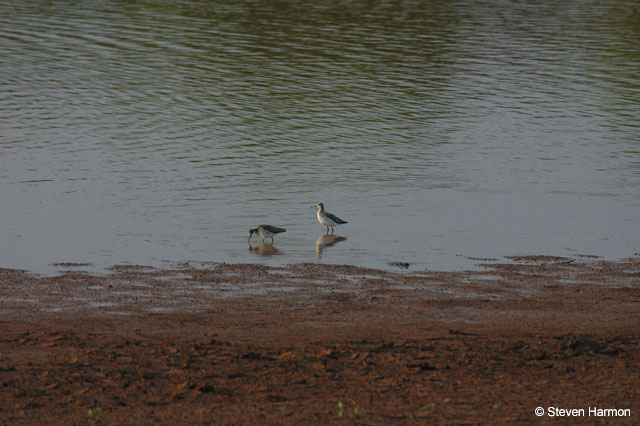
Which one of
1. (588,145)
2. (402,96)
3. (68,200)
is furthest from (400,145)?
(68,200)

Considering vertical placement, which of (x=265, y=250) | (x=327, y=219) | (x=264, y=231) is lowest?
(x=265, y=250)

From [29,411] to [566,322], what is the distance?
307 inches

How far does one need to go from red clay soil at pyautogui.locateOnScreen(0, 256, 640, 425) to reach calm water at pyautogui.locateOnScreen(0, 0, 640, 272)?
231 centimetres

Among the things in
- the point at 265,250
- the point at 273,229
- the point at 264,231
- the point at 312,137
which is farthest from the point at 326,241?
the point at 312,137

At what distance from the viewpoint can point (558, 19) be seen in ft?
237

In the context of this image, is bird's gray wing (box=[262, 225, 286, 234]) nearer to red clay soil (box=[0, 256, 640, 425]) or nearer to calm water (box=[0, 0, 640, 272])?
calm water (box=[0, 0, 640, 272])

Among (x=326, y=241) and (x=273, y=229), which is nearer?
(x=273, y=229)

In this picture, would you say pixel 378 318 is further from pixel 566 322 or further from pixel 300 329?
pixel 566 322

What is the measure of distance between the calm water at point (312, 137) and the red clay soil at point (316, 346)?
7.59ft

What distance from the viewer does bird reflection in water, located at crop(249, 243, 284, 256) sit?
2014cm

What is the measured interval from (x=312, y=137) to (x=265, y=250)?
14966 mm

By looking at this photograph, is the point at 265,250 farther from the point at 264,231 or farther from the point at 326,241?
the point at 326,241

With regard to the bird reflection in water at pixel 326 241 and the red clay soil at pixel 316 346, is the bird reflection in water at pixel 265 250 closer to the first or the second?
the bird reflection in water at pixel 326 241

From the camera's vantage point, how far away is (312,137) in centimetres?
3500
